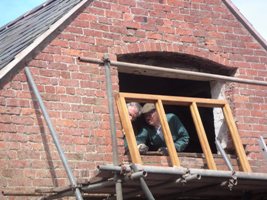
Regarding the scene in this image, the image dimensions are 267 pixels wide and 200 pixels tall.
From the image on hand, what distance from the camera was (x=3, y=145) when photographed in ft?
25.6

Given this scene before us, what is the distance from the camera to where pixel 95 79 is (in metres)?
8.69

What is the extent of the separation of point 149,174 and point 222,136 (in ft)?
10.1

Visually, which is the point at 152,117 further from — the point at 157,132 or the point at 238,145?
the point at 238,145

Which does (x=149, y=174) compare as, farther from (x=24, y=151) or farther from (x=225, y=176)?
(x=24, y=151)

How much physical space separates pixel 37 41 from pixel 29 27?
1244 mm

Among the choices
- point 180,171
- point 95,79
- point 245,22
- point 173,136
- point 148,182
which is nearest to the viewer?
point 180,171

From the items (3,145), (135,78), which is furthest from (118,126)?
(135,78)

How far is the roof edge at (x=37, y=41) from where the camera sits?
8.01m

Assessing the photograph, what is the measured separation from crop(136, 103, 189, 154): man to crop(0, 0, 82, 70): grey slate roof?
175cm

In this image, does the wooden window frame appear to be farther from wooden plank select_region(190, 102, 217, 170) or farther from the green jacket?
the green jacket

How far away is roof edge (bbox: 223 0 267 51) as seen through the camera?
33.3 ft

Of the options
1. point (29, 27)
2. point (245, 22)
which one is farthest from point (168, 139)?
point (245, 22)

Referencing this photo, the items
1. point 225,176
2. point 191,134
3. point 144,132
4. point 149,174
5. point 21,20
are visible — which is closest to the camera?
point 149,174

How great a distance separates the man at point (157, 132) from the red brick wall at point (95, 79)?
742mm
